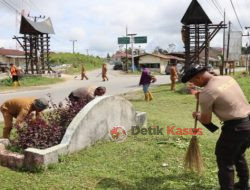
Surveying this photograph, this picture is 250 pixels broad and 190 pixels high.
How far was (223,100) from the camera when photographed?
397cm

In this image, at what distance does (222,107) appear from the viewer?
4.02 meters

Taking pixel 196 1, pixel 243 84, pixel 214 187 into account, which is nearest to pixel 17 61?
pixel 196 1

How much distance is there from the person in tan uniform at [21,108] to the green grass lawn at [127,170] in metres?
A: 1.02

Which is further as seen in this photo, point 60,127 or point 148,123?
point 148,123

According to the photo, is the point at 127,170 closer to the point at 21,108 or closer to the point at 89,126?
the point at 89,126

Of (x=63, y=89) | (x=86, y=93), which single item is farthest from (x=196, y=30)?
(x=86, y=93)

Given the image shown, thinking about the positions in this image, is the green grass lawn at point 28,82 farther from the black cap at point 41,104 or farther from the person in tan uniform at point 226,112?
the person in tan uniform at point 226,112

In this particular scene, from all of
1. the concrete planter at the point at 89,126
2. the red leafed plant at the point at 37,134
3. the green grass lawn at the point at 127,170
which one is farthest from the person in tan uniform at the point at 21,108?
the green grass lawn at the point at 127,170

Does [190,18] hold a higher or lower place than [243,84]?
higher

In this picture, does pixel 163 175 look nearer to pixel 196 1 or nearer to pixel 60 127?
pixel 60 127

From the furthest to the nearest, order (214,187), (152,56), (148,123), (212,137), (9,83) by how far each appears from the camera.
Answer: (152,56) → (9,83) → (148,123) → (212,137) → (214,187)

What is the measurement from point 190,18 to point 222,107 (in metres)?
18.0

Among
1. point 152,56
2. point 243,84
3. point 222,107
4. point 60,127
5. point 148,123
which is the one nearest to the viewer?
point 222,107

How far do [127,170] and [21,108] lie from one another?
232 cm
